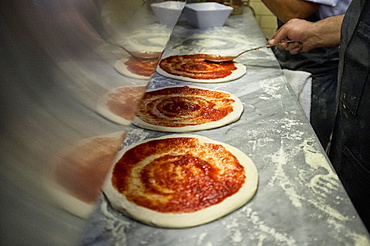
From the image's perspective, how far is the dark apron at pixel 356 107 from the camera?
1.43 metres

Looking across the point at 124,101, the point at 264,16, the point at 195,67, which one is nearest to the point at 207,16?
the point at 195,67

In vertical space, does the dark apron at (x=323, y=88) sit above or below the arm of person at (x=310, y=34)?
below

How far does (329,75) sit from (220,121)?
1336 millimetres

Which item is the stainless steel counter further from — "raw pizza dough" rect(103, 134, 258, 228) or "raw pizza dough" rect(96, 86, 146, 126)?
"raw pizza dough" rect(96, 86, 146, 126)

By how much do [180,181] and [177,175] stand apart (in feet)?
0.11

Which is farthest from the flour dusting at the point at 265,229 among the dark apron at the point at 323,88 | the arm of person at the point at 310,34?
the dark apron at the point at 323,88

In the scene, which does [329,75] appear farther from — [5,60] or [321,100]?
[5,60]

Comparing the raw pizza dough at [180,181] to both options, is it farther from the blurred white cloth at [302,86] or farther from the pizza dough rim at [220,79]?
the blurred white cloth at [302,86]

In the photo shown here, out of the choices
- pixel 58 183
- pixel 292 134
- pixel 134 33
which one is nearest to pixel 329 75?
pixel 292 134

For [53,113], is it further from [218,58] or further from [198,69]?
[218,58]

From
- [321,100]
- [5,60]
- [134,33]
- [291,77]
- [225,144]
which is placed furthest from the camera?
[321,100]

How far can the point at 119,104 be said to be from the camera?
0.71m

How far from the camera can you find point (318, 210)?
0.93 m

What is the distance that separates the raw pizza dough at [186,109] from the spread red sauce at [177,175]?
0.51 ft
